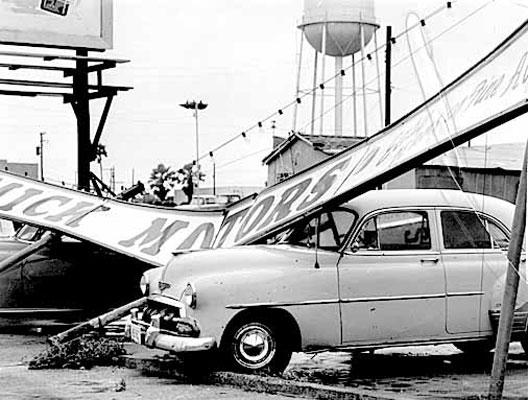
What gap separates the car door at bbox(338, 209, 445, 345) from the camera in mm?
9969

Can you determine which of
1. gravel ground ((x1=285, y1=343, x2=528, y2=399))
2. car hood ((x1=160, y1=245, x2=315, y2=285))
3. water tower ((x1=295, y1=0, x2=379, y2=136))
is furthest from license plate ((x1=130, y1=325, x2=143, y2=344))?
water tower ((x1=295, y1=0, x2=379, y2=136))

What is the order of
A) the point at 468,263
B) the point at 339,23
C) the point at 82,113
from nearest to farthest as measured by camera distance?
the point at 468,263, the point at 82,113, the point at 339,23

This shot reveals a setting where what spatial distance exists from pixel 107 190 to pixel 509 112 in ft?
36.1

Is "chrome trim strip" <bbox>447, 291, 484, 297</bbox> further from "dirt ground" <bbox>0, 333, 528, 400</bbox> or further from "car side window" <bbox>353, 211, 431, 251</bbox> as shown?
"dirt ground" <bbox>0, 333, 528, 400</bbox>

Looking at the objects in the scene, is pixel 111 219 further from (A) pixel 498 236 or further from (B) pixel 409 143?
(B) pixel 409 143

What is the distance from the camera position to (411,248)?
33.9 feet

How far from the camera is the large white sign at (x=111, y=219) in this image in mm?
12586

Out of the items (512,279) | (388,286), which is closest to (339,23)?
(388,286)

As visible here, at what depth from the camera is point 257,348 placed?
9.78 meters

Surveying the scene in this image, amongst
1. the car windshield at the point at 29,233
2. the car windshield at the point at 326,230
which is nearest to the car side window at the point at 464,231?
the car windshield at the point at 326,230

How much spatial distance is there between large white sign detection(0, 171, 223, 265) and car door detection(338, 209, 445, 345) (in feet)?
8.42

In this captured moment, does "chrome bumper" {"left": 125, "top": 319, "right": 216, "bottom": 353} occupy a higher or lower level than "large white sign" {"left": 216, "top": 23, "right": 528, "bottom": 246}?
lower

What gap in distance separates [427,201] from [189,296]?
8.58 feet

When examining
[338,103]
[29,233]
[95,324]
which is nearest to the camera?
[95,324]
